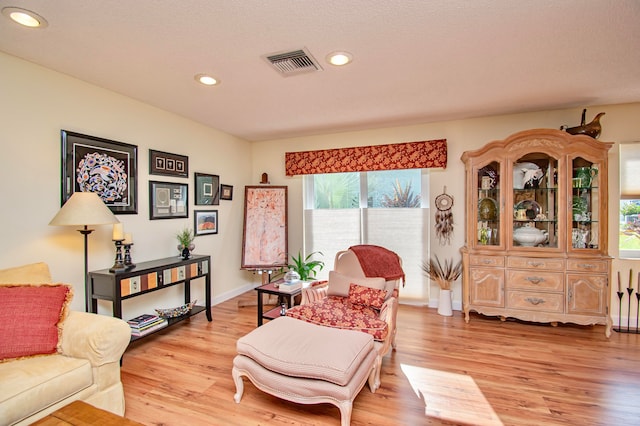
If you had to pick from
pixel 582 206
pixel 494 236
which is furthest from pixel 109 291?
pixel 582 206

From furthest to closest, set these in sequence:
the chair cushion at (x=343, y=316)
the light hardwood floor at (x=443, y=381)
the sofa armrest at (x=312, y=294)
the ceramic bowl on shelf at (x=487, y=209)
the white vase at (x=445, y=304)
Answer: the white vase at (x=445, y=304)
the ceramic bowl on shelf at (x=487, y=209)
the sofa armrest at (x=312, y=294)
the chair cushion at (x=343, y=316)
the light hardwood floor at (x=443, y=381)

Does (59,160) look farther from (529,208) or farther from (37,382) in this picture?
(529,208)

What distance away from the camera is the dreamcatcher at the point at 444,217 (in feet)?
12.9

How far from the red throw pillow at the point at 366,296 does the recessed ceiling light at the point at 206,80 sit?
2201mm

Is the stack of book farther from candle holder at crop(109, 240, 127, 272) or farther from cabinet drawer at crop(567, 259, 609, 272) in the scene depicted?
cabinet drawer at crop(567, 259, 609, 272)

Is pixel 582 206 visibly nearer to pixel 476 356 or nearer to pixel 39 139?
pixel 476 356

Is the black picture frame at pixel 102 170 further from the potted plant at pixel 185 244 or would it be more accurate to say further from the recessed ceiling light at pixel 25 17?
the recessed ceiling light at pixel 25 17

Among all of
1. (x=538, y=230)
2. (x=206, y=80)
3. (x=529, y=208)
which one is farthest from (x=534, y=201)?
(x=206, y=80)

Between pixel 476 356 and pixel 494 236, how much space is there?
143 centimetres

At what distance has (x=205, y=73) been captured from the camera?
248cm

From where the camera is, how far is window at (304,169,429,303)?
13.5 ft

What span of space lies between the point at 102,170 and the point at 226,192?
1.75 metres

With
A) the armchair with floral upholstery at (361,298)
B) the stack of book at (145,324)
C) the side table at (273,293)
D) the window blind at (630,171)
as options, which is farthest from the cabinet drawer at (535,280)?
the stack of book at (145,324)

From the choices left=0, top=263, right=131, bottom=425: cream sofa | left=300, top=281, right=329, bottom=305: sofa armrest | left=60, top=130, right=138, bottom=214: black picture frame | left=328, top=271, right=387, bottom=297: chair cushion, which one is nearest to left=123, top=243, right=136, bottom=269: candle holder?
left=60, top=130, right=138, bottom=214: black picture frame
